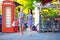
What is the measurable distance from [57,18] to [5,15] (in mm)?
4233

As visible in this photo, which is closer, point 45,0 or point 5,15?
point 45,0

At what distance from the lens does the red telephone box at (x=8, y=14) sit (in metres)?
17.3

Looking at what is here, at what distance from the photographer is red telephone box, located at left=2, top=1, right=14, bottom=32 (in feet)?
56.6

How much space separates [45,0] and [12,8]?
1504cm

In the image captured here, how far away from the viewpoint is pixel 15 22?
17.5 meters

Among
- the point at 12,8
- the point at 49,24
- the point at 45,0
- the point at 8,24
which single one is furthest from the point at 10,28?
the point at 45,0

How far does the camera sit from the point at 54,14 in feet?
59.1

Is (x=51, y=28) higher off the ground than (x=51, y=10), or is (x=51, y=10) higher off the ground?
(x=51, y=10)

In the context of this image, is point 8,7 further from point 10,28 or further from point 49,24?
point 49,24

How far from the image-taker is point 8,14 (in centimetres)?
1752

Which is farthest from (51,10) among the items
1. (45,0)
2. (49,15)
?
(45,0)

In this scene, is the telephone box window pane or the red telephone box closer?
the red telephone box

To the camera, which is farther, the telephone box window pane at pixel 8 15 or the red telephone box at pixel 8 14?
the telephone box window pane at pixel 8 15

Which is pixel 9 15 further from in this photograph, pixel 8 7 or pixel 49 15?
pixel 49 15
